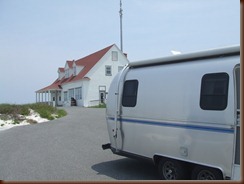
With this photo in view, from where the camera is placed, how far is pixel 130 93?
24.7 ft

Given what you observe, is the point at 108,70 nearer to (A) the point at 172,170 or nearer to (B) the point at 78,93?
(B) the point at 78,93

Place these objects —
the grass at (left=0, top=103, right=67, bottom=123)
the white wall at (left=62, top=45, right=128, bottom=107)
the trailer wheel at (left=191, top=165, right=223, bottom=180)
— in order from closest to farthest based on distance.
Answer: the trailer wheel at (left=191, top=165, right=223, bottom=180)
the grass at (left=0, top=103, right=67, bottom=123)
the white wall at (left=62, top=45, right=128, bottom=107)

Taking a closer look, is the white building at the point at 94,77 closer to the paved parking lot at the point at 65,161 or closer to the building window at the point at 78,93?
the building window at the point at 78,93

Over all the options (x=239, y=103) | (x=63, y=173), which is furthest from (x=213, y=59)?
(x=63, y=173)

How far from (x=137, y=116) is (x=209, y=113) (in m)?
2.04

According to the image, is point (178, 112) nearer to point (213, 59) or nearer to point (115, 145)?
point (213, 59)

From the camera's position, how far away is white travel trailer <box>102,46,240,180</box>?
17.4 ft

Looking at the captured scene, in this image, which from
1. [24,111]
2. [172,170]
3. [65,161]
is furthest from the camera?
[24,111]

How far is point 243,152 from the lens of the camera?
16.5 feet

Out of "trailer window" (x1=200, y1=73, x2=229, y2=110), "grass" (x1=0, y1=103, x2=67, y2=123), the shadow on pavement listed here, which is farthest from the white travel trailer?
"grass" (x1=0, y1=103, x2=67, y2=123)

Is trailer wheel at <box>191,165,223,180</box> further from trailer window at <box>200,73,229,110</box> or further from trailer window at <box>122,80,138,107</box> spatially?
trailer window at <box>122,80,138,107</box>

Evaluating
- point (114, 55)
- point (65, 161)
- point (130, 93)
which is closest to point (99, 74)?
point (114, 55)

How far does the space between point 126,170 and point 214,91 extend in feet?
11.4

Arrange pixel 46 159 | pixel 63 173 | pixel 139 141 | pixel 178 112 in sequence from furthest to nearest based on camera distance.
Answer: pixel 46 159 < pixel 63 173 < pixel 139 141 < pixel 178 112
